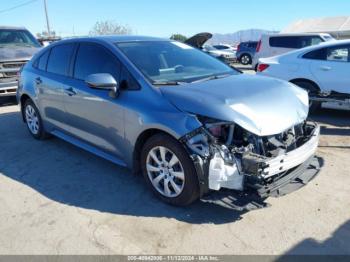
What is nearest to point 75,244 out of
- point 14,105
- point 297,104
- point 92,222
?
point 92,222

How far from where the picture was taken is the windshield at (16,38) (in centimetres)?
1039

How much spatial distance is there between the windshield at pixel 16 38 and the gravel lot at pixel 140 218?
666cm

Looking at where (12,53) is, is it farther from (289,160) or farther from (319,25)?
(319,25)

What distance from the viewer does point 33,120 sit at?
6316 mm

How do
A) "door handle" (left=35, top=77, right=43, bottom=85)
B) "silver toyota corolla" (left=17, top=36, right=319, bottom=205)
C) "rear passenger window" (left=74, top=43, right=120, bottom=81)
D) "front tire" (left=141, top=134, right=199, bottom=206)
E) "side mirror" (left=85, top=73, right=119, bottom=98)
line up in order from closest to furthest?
1. "silver toyota corolla" (left=17, top=36, right=319, bottom=205)
2. "front tire" (left=141, top=134, right=199, bottom=206)
3. "side mirror" (left=85, top=73, right=119, bottom=98)
4. "rear passenger window" (left=74, top=43, right=120, bottom=81)
5. "door handle" (left=35, top=77, right=43, bottom=85)

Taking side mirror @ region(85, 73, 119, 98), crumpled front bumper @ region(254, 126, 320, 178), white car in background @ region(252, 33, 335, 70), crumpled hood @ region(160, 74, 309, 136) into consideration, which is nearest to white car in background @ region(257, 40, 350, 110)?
crumpled hood @ region(160, 74, 309, 136)

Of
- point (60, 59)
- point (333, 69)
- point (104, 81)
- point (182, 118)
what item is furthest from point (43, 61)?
point (333, 69)

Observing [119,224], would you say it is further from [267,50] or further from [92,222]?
[267,50]

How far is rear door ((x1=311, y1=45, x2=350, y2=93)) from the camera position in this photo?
23.2 feet

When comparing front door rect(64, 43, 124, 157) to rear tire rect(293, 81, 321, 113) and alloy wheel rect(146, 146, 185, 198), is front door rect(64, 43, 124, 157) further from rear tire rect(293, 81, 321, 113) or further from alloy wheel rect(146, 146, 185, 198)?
rear tire rect(293, 81, 321, 113)

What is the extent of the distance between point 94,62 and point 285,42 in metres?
12.8

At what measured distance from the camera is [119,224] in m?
3.56

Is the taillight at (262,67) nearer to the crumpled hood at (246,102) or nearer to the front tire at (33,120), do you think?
the crumpled hood at (246,102)

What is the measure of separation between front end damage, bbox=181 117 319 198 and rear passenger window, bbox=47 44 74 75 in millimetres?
2587
